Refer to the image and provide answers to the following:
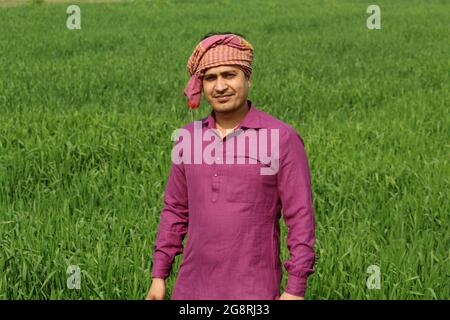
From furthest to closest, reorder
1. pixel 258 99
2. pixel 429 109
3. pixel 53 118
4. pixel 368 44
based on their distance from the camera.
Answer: pixel 368 44
pixel 258 99
pixel 429 109
pixel 53 118

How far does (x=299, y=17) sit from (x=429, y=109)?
15.4 m

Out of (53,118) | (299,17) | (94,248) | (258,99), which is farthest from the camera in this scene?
(299,17)

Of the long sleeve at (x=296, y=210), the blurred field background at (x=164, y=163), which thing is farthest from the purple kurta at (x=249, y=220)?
the blurred field background at (x=164, y=163)

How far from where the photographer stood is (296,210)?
6.63ft

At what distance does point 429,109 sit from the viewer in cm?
757

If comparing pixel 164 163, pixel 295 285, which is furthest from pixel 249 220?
pixel 164 163

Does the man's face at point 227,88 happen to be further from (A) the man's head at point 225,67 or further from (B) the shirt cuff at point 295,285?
(B) the shirt cuff at point 295,285

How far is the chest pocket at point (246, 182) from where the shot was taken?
203 centimetres

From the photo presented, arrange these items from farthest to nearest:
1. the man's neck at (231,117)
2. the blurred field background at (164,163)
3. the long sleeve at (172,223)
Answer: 1. the blurred field background at (164,163)
2. the long sleeve at (172,223)
3. the man's neck at (231,117)

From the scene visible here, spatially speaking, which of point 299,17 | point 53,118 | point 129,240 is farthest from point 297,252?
point 299,17

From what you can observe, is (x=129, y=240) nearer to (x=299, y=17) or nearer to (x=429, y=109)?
(x=429, y=109)

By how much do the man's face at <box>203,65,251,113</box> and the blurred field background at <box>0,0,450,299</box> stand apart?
1.32m

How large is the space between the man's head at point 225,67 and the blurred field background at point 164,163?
52.4 inches
